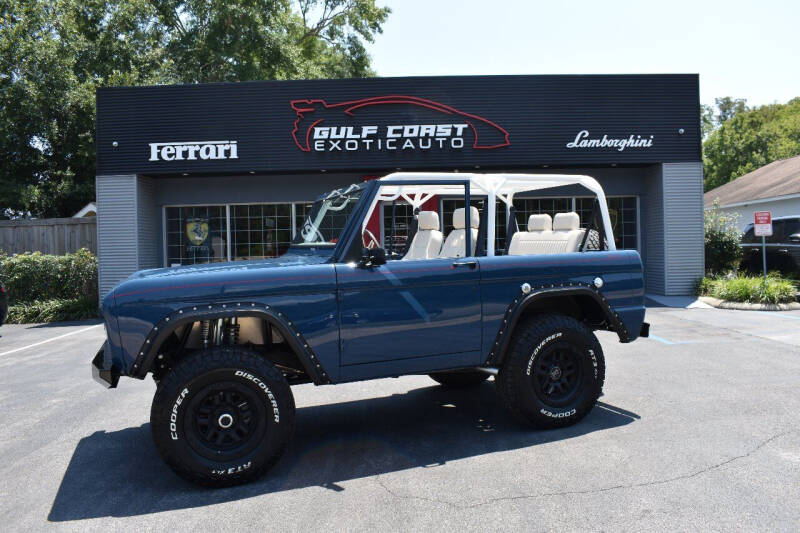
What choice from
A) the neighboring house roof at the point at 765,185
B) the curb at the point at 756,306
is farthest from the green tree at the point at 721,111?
the curb at the point at 756,306

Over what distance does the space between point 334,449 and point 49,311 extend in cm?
1176

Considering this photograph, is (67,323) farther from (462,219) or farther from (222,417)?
(462,219)

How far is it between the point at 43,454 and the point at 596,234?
5075mm

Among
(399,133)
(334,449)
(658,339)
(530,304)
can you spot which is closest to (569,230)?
(530,304)

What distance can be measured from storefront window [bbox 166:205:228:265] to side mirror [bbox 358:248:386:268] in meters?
12.7

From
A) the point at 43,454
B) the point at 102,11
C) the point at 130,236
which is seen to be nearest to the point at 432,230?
the point at 43,454

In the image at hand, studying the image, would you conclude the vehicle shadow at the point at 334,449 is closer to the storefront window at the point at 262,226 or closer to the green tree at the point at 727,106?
the storefront window at the point at 262,226

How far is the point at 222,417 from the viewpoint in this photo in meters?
4.00

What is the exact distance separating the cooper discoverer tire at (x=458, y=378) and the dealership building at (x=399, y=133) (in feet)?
28.8

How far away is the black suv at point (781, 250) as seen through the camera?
1473cm

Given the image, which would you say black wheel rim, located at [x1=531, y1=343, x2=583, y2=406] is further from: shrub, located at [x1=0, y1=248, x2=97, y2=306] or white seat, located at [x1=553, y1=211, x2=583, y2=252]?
shrub, located at [x1=0, y1=248, x2=97, y2=306]

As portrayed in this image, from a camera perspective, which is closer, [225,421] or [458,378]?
[225,421]

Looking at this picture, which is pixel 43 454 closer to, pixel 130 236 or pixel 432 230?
pixel 432 230

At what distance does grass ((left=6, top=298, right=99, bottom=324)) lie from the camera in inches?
540
